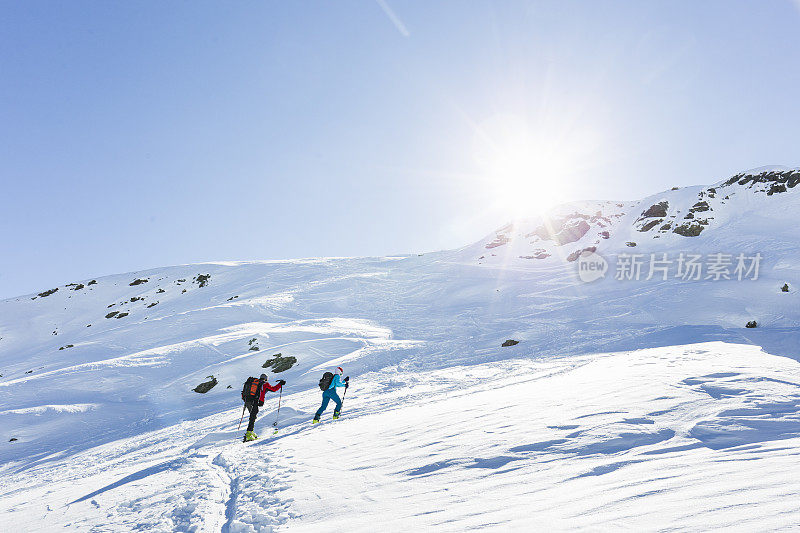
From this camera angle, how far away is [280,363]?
1920 centimetres

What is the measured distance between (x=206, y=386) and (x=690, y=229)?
124 feet

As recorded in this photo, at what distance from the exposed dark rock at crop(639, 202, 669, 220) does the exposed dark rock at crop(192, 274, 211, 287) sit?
45189mm

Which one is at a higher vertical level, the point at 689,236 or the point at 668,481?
the point at 689,236

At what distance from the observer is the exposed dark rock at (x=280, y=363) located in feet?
61.7

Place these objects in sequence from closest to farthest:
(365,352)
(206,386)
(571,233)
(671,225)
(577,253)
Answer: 1. (206,386)
2. (365,352)
3. (671,225)
4. (577,253)
5. (571,233)

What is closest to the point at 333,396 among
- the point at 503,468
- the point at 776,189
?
the point at 503,468

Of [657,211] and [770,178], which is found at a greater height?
[770,178]

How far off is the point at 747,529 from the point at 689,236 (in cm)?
3739

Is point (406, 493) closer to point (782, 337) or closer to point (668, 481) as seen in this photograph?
point (668, 481)

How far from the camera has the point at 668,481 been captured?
3721mm

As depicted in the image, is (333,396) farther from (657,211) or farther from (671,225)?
(657,211)

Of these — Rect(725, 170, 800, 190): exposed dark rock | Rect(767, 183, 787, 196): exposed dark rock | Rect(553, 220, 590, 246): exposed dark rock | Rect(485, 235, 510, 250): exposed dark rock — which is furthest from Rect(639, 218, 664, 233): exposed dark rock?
Rect(485, 235, 510, 250): exposed dark rock

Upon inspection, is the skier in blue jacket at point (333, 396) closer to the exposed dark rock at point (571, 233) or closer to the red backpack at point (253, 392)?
the red backpack at point (253, 392)

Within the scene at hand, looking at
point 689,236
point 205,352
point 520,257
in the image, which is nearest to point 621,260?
point 689,236
